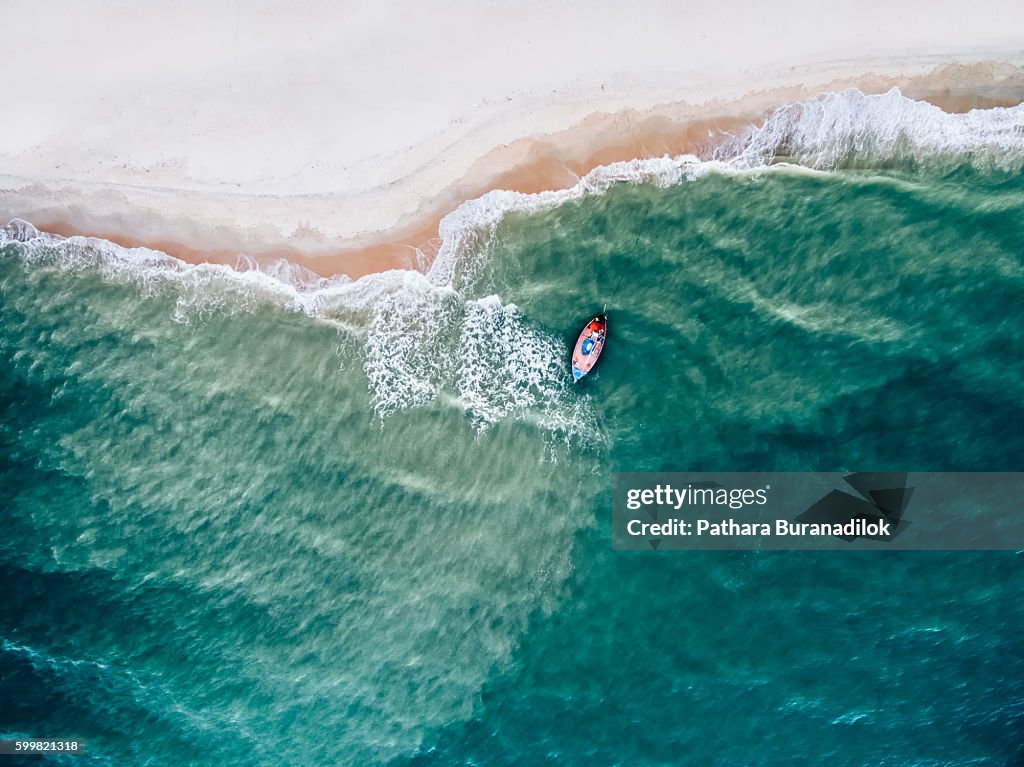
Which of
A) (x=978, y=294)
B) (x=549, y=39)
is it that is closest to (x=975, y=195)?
(x=978, y=294)

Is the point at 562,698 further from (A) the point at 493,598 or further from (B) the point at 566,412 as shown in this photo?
(B) the point at 566,412

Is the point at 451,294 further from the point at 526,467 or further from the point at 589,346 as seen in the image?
the point at 526,467

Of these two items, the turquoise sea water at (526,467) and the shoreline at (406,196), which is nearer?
the shoreline at (406,196)

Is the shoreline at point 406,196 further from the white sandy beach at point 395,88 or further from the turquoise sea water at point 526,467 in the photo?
the turquoise sea water at point 526,467

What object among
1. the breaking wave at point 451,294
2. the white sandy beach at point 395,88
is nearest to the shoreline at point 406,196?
the white sandy beach at point 395,88

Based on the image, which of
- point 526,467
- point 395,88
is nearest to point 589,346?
point 526,467
